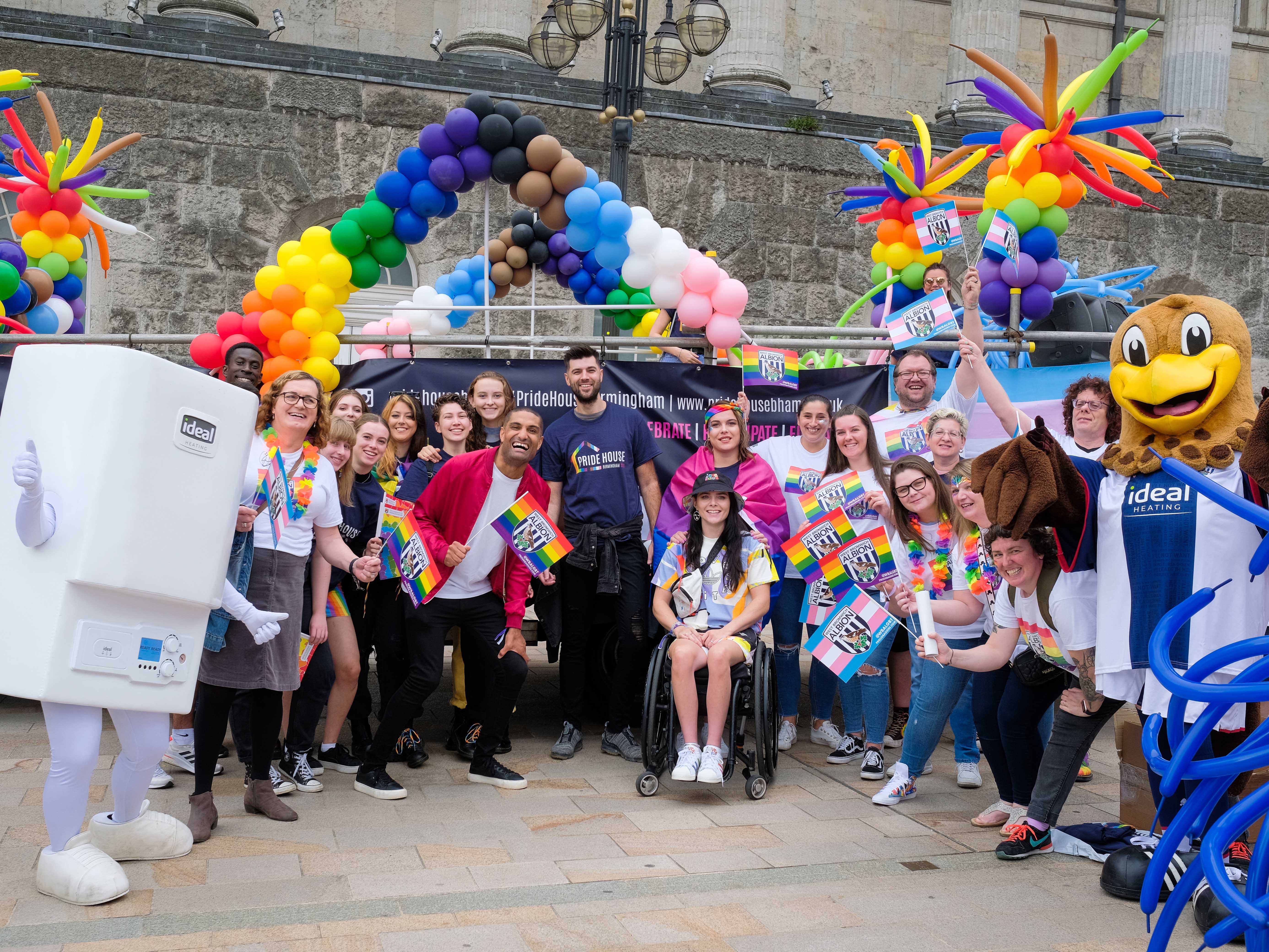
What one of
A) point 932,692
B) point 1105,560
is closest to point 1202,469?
point 1105,560

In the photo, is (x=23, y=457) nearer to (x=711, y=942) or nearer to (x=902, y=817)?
(x=711, y=942)

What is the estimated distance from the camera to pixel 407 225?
694 cm

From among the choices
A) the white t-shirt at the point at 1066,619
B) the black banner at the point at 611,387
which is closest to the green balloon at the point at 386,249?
the black banner at the point at 611,387

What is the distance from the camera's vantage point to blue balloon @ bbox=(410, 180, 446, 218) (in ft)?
22.5

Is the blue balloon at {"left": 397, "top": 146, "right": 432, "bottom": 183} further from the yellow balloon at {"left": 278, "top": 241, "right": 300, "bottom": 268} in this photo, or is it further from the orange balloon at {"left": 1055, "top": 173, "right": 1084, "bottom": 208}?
the orange balloon at {"left": 1055, "top": 173, "right": 1084, "bottom": 208}

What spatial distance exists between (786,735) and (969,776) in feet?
3.42

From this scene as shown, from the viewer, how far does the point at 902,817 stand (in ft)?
17.5

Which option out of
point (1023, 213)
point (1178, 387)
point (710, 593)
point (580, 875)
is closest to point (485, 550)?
point (710, 593)

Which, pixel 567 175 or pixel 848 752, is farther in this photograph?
pixel 567 175

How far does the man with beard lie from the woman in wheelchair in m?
0.34

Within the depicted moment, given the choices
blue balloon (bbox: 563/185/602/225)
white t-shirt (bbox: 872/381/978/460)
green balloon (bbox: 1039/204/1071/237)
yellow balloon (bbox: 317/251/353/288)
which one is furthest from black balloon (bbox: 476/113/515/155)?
green balloon (bbox: 1039/204/1071/237)

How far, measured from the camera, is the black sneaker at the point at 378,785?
213 inches

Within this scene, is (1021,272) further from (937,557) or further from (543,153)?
(543,153)

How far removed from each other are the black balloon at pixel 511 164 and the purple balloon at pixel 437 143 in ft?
0.80
